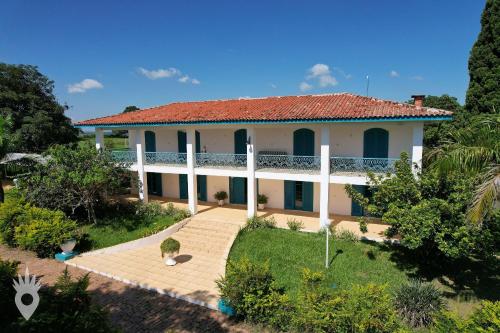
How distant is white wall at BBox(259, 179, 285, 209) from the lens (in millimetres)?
17719

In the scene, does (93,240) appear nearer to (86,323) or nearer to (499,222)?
(86,323)

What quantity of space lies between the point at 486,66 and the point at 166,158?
63.5ft

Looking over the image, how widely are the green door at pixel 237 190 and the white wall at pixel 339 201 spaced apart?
5230mm

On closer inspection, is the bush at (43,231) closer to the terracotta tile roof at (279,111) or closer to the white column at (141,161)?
the white column at (141,161)

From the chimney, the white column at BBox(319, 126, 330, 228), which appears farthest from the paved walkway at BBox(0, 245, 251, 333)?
the chimney

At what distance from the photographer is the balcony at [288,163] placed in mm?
15459

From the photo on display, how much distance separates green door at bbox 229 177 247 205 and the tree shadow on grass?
29.8ft

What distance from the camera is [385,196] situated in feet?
34.8

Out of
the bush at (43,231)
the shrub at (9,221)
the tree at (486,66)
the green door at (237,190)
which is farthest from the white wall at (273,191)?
the tree at (486,66)

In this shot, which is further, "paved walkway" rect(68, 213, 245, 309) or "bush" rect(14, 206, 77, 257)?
"bush" rect(14, 206, 77, 257)

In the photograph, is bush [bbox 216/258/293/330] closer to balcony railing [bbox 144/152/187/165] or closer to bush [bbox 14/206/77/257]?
bush [bbox 14/206/77/257]

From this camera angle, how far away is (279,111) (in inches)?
612

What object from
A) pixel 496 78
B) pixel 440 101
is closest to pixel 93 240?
pixel 496 78

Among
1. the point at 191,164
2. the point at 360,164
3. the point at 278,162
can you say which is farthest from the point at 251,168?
the point at 360,164
